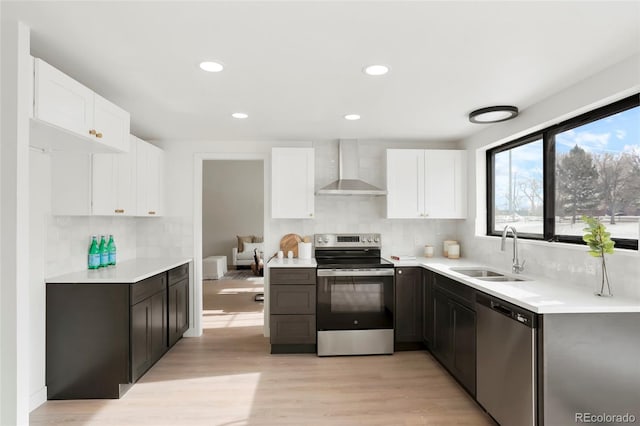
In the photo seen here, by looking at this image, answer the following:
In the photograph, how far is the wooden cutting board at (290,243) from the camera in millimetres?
4430

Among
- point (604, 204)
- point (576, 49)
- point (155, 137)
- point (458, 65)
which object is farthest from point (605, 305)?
point (155, 137)

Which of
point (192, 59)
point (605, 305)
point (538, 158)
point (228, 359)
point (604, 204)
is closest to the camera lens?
point (605, 305)

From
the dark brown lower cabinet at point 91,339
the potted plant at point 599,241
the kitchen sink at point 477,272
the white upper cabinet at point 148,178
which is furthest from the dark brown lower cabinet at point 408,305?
the white upper cabinet at point 148,178

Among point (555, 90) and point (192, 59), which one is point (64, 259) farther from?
point (555, 90)

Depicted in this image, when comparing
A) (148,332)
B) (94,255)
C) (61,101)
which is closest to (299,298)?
(148,332)

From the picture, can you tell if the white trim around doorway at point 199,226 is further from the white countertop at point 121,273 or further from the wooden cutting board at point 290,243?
the white countertop at point 121,273

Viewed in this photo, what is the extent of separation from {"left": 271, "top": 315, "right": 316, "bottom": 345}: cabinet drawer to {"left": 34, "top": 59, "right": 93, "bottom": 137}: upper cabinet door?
2.40 m

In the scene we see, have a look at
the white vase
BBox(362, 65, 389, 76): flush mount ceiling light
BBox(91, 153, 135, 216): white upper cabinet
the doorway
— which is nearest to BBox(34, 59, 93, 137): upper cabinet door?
BBox(91, 153, 135, 216): white upper cabinet

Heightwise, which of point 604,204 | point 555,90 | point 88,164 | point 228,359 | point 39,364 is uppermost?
A: point 555,90

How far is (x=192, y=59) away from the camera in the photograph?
2.19m

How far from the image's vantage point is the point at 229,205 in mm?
9680

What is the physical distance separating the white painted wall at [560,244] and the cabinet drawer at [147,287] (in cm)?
316

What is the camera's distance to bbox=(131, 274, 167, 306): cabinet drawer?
2906mm

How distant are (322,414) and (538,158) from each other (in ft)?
9.01
